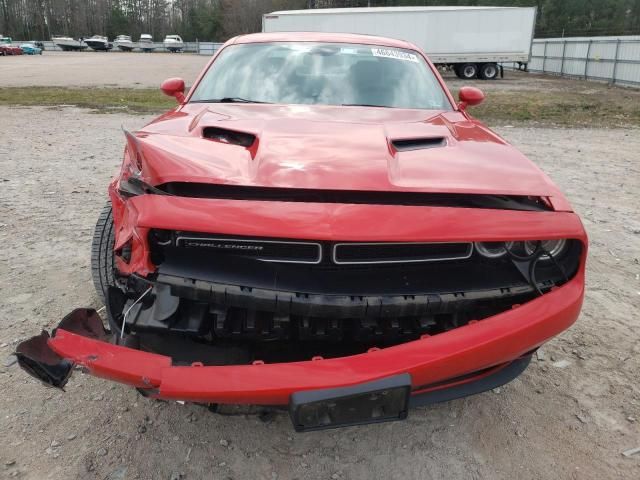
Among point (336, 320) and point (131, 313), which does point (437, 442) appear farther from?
Result: point (131, 313)

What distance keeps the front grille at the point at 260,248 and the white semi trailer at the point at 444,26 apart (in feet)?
73.9

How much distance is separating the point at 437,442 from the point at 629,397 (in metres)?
0.99

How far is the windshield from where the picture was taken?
293 cm

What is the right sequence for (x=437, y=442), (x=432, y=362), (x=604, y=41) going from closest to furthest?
(x=432, y=362) → (x=437, y=442) → (x=604, y=41)

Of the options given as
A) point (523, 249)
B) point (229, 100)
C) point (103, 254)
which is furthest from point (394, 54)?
point (103, 254)

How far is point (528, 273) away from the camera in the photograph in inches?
69.9

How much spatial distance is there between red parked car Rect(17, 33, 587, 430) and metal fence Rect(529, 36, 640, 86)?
71.9 feet

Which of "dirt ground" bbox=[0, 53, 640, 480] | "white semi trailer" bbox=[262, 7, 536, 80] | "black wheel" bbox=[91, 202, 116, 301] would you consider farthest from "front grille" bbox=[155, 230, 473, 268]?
"white semi trailer" bbox=[262, 7, 536, 80]

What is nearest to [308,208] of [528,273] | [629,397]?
[528,273]

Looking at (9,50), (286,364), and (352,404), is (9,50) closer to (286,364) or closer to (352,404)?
(286,364)

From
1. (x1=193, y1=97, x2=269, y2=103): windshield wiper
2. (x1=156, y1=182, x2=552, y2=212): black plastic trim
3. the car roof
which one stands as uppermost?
the car roof

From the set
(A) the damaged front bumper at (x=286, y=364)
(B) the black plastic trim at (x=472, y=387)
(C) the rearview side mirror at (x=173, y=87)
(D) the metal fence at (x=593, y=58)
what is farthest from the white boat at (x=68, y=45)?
(B) the black plastic trim at (x=472, y=387)

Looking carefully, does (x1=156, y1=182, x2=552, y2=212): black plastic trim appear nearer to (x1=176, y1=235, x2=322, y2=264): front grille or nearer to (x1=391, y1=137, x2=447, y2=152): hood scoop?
(x1=176, y1=235, x2=322, y2=264): front grille

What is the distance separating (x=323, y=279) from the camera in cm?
165
